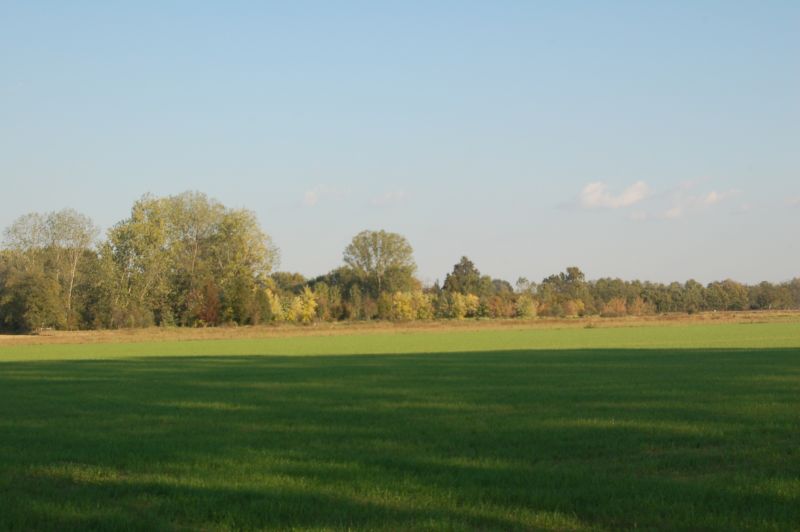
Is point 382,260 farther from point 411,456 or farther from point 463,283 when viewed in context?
point 411,456

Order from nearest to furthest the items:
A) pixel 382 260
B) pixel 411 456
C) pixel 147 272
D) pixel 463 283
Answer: pixel 411 456
pixel 147 272
pixel 382 260
pixel 463 283

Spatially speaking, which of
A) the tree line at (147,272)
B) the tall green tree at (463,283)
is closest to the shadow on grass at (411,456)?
the tree line at (147,272)

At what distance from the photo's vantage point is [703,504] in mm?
8820

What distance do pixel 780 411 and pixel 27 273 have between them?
290ft

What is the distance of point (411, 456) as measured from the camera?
12.2 meters

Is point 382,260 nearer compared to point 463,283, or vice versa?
point 382,260

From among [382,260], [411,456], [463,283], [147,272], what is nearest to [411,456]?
[411,456]

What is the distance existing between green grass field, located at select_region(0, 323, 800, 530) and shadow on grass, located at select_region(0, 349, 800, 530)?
0.04m

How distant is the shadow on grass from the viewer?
8.71 meters

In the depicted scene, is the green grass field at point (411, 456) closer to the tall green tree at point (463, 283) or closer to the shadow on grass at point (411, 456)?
the shadow on grass at point (411, 456)

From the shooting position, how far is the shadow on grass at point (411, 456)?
28.6 ft

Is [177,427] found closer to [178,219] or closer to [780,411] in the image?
[780,411]

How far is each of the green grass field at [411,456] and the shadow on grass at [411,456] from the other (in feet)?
0.13

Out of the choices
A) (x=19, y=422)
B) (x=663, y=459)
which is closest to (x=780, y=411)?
(x=663, y=459)
